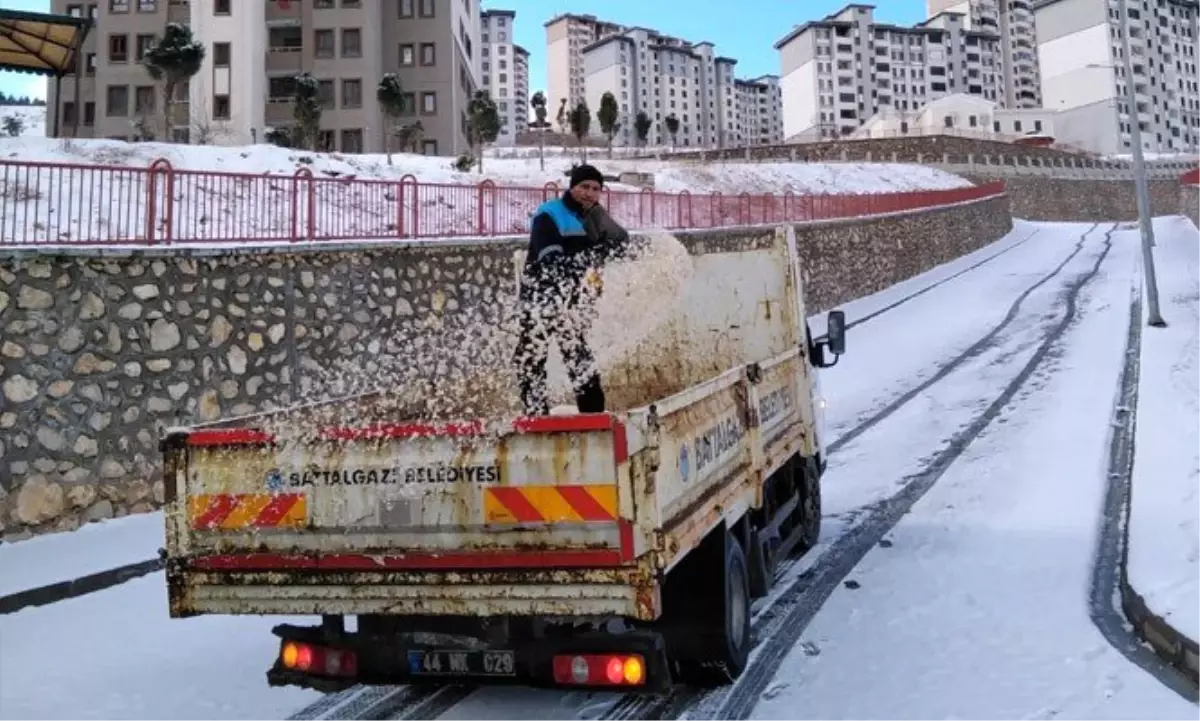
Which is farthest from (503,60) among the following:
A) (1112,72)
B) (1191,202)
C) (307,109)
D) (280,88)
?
(1191,202)

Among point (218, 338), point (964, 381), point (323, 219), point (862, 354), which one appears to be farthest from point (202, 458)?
point (862, 354)

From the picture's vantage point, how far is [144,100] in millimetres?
41781

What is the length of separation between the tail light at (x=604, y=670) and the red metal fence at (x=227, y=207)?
6.92 metres

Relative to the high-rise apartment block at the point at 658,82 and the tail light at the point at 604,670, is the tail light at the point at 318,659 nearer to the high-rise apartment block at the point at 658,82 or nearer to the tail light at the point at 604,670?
the tail light at the point at 604,670

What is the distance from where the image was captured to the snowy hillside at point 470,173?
23.2 m

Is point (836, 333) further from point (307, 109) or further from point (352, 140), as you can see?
point (352, 140)

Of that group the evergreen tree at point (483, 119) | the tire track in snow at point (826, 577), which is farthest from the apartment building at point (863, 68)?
the tire track in snow at point (826, 577)

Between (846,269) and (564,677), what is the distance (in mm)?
25980

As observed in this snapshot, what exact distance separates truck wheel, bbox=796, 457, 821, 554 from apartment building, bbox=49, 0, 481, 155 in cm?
3756

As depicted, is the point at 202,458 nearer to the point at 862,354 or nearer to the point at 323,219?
the point at 323,219

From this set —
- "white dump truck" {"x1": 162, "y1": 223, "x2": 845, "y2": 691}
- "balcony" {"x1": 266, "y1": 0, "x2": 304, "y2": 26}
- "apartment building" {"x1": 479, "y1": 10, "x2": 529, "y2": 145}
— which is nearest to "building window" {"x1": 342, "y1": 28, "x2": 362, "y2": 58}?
"balcony" {"x1": 266, "y1": 0, "x2": 304, "y2": 26}

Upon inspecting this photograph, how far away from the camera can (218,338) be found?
9.29 metres

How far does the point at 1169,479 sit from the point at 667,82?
15454cm

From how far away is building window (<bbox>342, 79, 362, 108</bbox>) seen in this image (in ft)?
142
